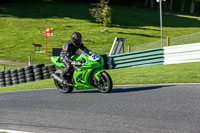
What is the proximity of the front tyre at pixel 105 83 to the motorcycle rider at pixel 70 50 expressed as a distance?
776 mm

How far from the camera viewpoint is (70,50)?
8570mm

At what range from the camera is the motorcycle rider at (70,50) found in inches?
324

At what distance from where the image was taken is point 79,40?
8.27 meters

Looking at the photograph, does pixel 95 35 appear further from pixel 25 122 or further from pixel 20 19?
pixel 25 122

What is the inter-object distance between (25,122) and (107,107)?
179 cm

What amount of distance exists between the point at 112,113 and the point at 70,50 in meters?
3.26

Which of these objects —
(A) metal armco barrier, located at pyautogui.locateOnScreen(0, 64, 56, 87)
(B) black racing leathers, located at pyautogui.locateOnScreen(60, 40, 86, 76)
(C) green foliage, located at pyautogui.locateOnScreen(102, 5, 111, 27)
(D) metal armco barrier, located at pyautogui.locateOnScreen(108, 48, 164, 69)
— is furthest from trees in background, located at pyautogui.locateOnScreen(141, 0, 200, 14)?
(B) black racing leathers, located at pyautogui.locateOnScreen(60, 40, 86, 76)

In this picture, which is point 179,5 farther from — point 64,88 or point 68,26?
point 64,88

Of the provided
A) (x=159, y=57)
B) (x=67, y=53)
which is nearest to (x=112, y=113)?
(x=67, y=53)

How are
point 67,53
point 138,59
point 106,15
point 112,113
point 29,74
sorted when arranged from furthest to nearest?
1. point 106,15
2. point 29,74
3. point 138,59
4. point 67,53
5. point 112,113

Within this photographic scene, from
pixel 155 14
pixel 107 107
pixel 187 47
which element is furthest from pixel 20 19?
pixel 107 107

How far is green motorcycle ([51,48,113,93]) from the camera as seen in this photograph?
7.89 m

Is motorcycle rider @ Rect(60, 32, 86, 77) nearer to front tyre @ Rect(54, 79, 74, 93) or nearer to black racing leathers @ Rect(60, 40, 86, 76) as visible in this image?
black racing leathers @ Rect(60, 40, 86, 76)

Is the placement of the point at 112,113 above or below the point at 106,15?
above
